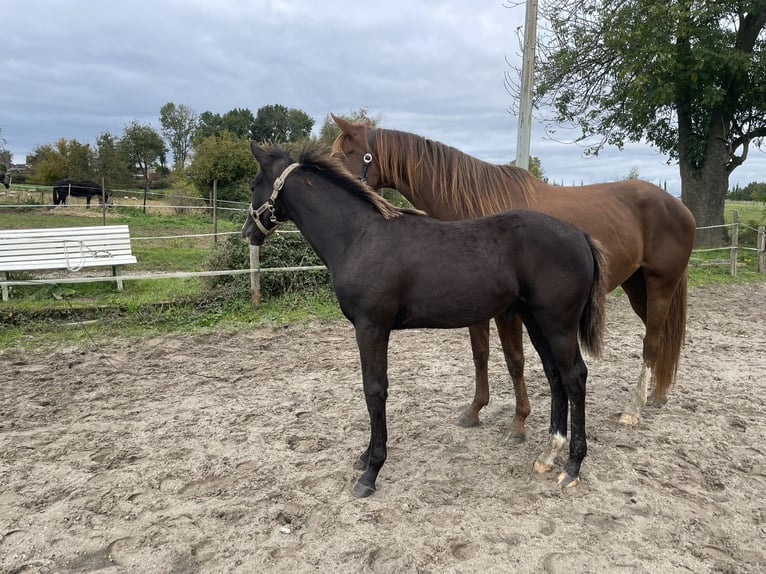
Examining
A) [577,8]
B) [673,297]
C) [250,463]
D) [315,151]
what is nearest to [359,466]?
[250,463]

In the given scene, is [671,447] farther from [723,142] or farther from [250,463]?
[723,142]

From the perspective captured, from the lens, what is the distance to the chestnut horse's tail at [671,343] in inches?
157

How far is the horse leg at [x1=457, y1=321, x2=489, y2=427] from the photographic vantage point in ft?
11.5

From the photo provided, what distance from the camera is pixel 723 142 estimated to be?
1212 centimetres

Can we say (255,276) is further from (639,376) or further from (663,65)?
(663,65)

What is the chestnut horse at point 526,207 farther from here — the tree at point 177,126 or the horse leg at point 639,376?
the tree at point 177,126

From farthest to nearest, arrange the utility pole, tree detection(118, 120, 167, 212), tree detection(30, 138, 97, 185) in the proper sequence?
tree detection(118, 120, 167, 212) → tree detection(30, 138, 97, 185) → the utility pole

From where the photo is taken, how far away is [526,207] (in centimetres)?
346

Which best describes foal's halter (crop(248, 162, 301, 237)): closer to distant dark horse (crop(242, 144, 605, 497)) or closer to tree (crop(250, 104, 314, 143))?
distant dark horse (crop(242, 144, 605, 497))

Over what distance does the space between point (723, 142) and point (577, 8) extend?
16.6ft

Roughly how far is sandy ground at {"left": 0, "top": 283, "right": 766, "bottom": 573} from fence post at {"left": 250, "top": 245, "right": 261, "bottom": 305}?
1.94m

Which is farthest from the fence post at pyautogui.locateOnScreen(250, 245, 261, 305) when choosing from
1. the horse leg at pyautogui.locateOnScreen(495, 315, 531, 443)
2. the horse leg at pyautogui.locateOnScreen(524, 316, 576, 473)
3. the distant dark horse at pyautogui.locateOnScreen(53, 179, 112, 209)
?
the distant dark horse at pyautogui.locateOnScreen(53, 179, 112, 209)

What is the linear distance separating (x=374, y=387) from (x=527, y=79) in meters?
5.18

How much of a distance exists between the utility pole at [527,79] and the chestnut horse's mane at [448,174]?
2915mm
